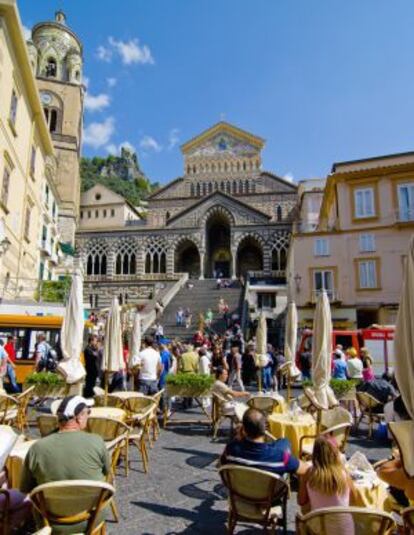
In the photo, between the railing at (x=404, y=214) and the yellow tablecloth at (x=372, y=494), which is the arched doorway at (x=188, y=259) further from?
the yellow tablecloth at (x=372, y=494)

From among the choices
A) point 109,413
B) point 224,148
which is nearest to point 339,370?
point 109,413

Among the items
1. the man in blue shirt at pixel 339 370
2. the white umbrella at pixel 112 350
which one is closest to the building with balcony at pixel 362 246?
the man in blue shirt at pixel 339 370

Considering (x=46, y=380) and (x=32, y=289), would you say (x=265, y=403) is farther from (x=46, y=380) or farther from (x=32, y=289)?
(x=32, y=289)

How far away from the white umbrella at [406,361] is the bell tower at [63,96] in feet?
127

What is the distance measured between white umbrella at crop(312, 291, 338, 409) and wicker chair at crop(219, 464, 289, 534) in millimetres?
2673

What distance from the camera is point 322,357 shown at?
6703 millimetres

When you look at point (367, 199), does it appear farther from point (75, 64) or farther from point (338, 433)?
point (75, 64)

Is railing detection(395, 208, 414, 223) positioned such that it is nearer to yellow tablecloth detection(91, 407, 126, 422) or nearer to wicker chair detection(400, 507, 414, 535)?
yellow tablecloth detection(91, 407, 126, 422)

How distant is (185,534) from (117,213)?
153 ft

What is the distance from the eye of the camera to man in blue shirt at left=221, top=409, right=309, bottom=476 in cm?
366

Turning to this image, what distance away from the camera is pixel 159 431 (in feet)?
28.1

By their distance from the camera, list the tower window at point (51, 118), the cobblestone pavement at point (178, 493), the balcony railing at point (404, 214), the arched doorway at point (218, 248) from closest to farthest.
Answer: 1. the cobblestone pavement at point (178, 493)
2. the balcony railing at point (404, 214)
3. the tower window at point (51, 118)
4. the arched doorway at point (218, 248)

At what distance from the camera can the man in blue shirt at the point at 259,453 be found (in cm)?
366

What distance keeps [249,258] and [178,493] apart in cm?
3901
